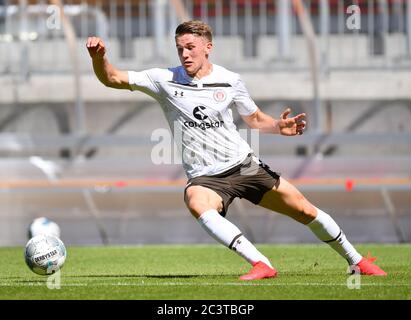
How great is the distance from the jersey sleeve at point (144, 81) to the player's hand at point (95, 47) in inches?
18.1

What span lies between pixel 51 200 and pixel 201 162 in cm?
682

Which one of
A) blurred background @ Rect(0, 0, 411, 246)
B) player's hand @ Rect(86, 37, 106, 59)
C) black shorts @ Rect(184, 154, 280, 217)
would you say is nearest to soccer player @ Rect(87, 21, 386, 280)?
black shorts @ Rect(184, 154, 280, 217)

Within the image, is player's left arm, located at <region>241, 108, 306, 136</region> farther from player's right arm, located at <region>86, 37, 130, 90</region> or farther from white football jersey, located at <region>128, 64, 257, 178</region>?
player's right arm, located at <region>86, 37, 130, 90</region>

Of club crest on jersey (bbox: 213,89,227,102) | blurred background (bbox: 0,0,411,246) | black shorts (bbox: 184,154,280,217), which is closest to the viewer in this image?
black shorts (bbox: 184,154,280,217)

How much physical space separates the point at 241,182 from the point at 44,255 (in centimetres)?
166

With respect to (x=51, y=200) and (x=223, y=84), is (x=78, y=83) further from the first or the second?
(x=223, y=84)

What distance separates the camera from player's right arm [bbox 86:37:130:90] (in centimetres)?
932

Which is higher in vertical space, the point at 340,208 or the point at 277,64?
the point at 277,64

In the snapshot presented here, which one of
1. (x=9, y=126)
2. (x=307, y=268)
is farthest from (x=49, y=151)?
(x=307, y=268)

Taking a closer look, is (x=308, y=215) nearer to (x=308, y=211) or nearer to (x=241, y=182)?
(x=308, y=211)

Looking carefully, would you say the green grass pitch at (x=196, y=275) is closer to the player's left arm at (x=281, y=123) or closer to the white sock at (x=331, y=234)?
the white sock at (x=331, y=234)

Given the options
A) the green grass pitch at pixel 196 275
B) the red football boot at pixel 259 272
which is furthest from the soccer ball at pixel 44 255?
the red football boot at pixel 259 272

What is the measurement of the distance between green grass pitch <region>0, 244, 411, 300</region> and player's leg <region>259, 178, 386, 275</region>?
22 cm
